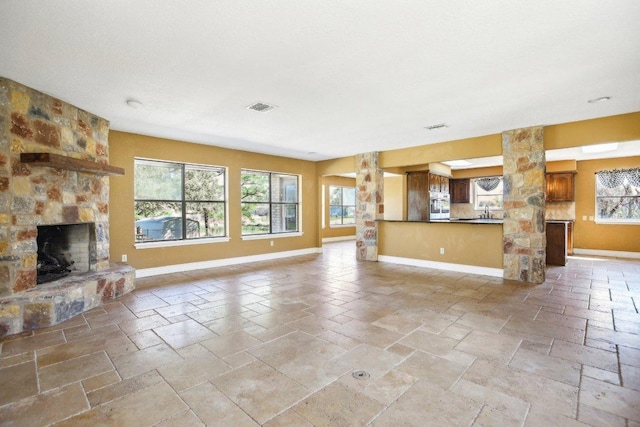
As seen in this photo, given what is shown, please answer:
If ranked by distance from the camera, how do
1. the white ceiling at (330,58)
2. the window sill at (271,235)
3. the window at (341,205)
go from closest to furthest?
the white ceiling at (330,58) < the window sill at (271,235) < the window at (341,205)

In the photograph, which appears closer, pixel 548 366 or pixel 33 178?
pixel 548 366

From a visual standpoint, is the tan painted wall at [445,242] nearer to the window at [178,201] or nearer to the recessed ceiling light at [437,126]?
the recessed ceiling light at [437,126]

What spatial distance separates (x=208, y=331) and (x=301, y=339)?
0.92 m

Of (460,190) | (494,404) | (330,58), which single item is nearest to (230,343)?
(494,404)

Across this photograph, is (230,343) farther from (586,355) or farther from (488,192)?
(488,192)

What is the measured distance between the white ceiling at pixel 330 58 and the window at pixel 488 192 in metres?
5.04

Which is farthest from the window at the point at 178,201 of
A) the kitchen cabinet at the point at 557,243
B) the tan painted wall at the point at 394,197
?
the kitchen cabinet at the point at 557,243

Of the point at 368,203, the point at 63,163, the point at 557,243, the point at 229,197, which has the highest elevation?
the point at 63,163

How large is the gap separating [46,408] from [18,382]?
0.51 meters

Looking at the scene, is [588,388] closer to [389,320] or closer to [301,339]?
[389,320]

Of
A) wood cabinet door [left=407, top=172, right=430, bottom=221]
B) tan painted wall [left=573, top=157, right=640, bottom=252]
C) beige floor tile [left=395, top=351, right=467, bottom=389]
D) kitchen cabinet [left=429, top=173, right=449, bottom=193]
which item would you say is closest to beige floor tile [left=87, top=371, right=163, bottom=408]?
beige floor tile [left=395, top=351, right=467, bottom=389]

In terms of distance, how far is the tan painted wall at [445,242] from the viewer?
17.5ft

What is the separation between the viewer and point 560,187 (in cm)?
776

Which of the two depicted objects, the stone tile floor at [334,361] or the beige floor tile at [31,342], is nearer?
the stone tile floor at [334,361]
